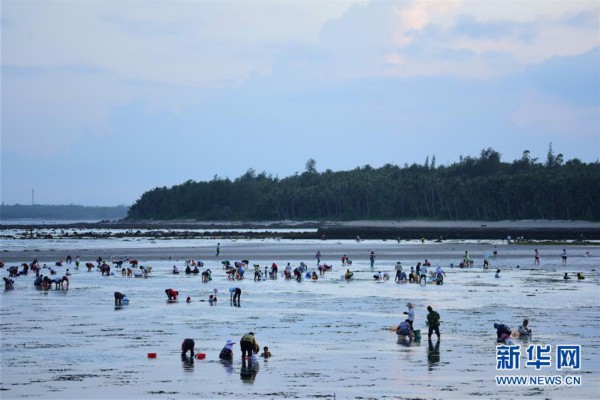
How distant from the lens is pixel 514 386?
68.2 feet

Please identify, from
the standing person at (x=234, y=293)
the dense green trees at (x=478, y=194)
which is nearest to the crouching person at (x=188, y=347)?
the standing person at (x=234, y=293)

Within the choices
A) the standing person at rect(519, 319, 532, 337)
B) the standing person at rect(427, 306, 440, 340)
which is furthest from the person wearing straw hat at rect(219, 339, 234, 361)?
the standing person at rect(519, 319, 532, 337)

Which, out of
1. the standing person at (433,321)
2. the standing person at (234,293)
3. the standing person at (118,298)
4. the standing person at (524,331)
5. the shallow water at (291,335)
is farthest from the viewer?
the standing person at (234,293)

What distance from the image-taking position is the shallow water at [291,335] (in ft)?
68.3

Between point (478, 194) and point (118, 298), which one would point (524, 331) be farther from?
point (478, 194)

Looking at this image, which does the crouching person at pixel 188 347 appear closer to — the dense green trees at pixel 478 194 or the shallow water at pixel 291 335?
the shallow water at pixel 291 335

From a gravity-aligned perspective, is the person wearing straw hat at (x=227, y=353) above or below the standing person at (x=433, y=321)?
below

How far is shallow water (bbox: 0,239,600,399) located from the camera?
68.3 feet

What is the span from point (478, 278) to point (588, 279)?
6187 mm

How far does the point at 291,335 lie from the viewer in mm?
29125

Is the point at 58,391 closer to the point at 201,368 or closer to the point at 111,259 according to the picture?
the point at 201,368

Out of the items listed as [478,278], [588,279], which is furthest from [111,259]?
[588,279]

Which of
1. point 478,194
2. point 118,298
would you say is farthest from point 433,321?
point 478,194

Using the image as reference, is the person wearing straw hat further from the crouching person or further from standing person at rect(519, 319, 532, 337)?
standing person at rect(519, 319, 532, 337)
